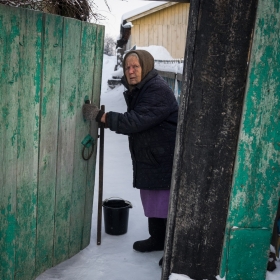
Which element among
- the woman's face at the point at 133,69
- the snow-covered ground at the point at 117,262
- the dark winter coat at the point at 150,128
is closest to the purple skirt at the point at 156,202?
the dark winter coat at the point at 150,128

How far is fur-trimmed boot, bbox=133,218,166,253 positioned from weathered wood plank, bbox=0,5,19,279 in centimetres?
128

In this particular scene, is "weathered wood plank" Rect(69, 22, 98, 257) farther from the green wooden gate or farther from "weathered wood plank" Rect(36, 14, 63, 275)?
"weathered wood plank" Rect(36, 14, 63, 275)

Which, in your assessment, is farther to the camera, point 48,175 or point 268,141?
point 48,175

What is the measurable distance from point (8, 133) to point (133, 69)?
1245 mm

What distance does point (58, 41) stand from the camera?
2.67 meters

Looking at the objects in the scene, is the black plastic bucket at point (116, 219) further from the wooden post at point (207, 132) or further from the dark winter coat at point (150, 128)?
the wooden post at point (207, 132)

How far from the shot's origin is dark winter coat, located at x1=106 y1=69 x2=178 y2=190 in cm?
305

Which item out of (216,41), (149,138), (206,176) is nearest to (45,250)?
(149,138)

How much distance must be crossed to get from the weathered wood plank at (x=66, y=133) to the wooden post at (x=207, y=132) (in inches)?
39.1

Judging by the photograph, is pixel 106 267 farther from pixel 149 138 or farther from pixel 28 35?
pixel 28 35

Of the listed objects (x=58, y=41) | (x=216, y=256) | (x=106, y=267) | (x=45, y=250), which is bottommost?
(x=106, y=267)

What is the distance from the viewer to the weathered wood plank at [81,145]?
2969mm

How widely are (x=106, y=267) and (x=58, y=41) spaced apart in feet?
6.15

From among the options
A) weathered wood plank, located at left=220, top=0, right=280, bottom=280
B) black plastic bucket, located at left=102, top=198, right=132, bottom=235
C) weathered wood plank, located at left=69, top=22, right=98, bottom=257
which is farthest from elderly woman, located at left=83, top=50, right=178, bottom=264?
weathered wood plank, located at left=220, top=0, right=280, bottom=280
